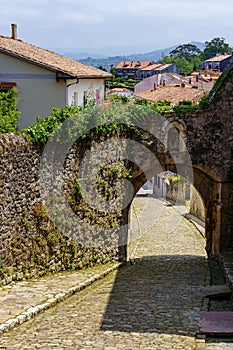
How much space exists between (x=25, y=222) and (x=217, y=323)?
4657mm

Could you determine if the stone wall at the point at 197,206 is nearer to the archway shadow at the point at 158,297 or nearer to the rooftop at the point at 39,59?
the rooftop at the point at 39,59

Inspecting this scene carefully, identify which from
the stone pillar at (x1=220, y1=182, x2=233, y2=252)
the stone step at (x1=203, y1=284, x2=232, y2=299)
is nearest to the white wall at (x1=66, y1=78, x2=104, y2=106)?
the stone pillar at (x1=220, y1=182, x2=233, y2=252)

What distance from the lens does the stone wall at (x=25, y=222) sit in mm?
11766

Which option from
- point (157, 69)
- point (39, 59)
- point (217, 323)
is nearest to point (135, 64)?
point (157, 69)

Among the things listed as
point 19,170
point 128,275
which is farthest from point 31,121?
point 19,170

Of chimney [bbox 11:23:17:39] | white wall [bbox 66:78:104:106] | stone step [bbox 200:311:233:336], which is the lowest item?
stone step [bbox 200:311:233:336]

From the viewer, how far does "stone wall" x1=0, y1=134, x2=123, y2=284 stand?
11.8 metres

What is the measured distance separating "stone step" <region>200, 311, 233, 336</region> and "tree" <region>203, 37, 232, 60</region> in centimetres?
13889

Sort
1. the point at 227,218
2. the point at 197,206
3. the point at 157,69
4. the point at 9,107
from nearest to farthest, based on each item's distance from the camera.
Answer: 1. the point at 227,218
2. the point at 9,107
3. the point at 197,206
4. the point at 157,69

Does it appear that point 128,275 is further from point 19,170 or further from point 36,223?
Result: point 19,170

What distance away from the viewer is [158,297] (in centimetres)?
1236

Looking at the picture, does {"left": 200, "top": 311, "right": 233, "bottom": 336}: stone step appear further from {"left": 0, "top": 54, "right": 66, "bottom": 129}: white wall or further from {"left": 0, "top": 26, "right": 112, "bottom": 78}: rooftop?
{"left": 0, "top": 54, "right": 66, "bottom": 129}: white wall

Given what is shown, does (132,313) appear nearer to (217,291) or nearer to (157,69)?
(217,291)

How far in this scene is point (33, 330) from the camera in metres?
9.50
